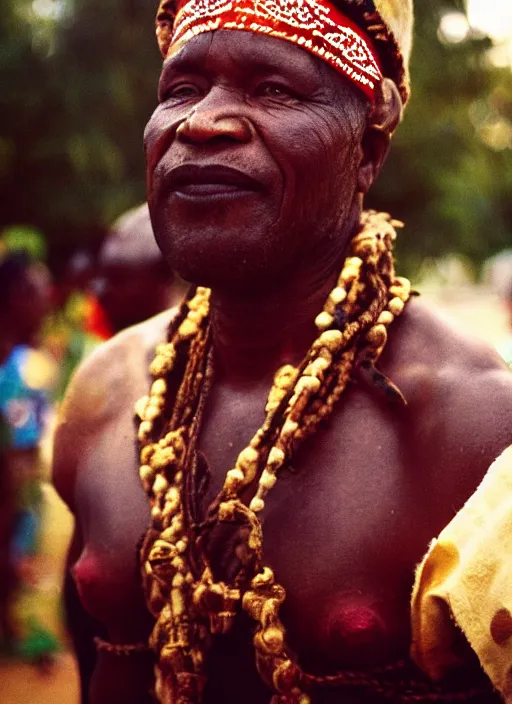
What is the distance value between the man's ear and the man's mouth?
33cm

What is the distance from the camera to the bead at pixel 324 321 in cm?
236

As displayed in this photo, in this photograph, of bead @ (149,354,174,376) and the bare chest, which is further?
bead @ (149,354,174,376)

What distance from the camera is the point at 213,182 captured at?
2.22 m

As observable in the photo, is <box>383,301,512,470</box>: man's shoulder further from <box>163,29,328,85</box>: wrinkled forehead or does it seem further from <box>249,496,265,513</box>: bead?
<box>163,29,328,85</box>: wrinkled forehead

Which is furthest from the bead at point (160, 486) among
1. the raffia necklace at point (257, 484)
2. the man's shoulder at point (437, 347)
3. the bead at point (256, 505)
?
the man's shoulder at point (437, 347)

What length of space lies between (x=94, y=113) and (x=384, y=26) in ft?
34.2

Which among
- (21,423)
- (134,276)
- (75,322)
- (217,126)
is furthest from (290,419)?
(75,322)

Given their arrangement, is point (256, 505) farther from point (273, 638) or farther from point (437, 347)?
point (437, 347)

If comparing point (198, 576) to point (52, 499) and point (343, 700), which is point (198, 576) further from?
point (52, 499)

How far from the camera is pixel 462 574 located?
2025 mm

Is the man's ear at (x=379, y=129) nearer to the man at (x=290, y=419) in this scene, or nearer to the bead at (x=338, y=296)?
the man at (x=290, y=419)

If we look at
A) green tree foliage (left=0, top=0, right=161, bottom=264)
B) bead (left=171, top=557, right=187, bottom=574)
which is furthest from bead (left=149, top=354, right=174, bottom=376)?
green tree foliage (left=0, top=0, right=161, bottom=264)

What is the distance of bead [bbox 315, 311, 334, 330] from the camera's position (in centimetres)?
236

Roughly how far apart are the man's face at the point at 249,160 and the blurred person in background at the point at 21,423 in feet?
13.2
